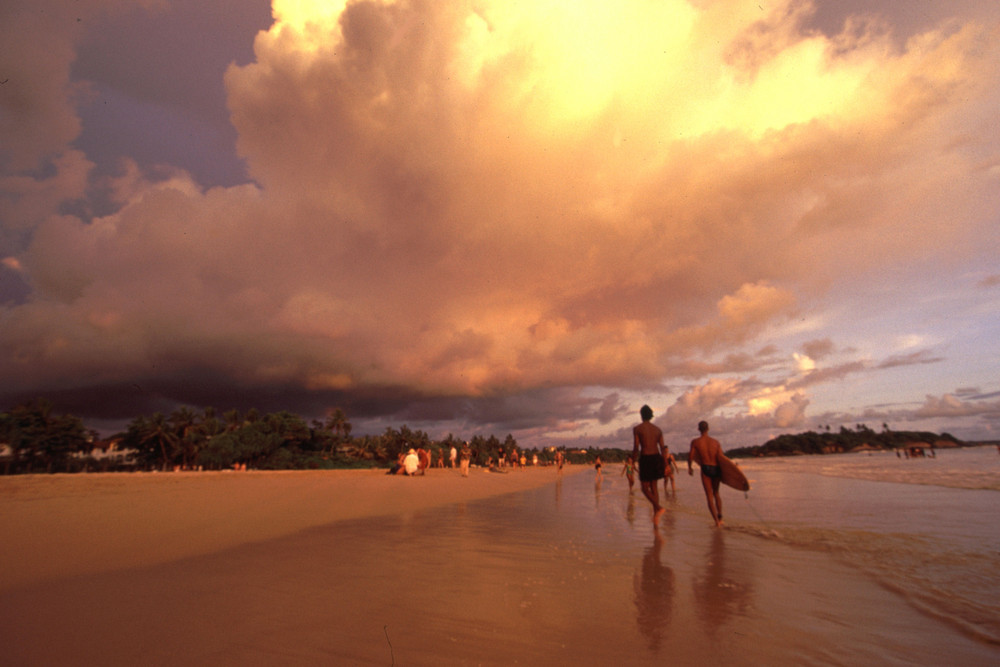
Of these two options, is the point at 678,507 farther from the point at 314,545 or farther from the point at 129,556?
the point at 129,556

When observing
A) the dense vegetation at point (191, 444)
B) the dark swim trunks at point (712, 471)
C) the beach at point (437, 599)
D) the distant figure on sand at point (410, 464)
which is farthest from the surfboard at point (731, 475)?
the dense vegetation at point (191, 444)

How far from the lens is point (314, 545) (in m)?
6.73

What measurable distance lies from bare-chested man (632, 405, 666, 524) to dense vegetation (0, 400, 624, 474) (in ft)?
137

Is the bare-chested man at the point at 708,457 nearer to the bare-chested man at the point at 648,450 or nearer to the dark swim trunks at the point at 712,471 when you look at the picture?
the dark swim trunks at the point at 712,471

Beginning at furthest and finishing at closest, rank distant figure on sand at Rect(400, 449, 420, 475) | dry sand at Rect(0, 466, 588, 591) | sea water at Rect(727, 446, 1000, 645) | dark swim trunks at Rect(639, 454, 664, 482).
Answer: distant figure on sand at Rect(400, 449, 420, 475) → dark swim trunks at Rect(639, 454, 664, 482) → dry sand at Rect(0, 466, 588, 591) → sea water at Rect(727, 446, 1000, 645)

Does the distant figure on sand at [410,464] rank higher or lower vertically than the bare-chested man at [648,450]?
lower

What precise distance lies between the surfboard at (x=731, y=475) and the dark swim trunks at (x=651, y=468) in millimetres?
1661

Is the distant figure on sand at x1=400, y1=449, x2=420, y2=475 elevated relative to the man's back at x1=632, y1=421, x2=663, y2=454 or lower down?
lower down

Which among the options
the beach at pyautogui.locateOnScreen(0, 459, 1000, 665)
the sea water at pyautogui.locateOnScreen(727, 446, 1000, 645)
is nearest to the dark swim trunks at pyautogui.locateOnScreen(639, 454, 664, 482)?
the sea water at pyautogui.locateOnScreen(727, 446, 1000, 645)

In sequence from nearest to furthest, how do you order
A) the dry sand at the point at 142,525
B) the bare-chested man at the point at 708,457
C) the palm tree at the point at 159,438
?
the dry sand at the point at 142,525
the bare-chested man at the point at 708,457
the palm tree at the point at 159,438

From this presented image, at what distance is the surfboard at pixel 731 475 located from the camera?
36.4ft

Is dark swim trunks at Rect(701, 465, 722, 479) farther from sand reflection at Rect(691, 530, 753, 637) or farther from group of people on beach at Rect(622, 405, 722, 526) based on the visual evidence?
sand reflection at Rect(691, 530, 753, 637)

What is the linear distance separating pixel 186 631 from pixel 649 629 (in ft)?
11.6

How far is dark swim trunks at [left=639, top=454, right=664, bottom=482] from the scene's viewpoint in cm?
1060
